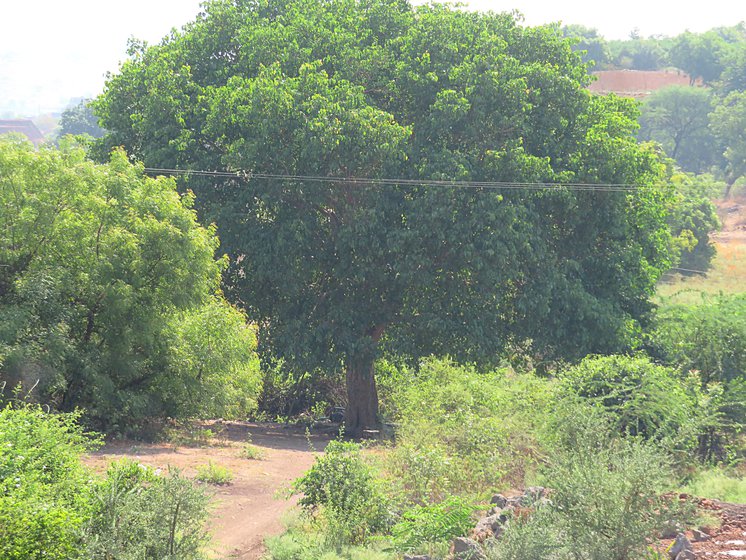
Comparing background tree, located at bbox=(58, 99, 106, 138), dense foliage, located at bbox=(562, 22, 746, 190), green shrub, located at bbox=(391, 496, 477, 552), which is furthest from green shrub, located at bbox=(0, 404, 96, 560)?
background tree, located at bbox=(58, 99, 106, 138)

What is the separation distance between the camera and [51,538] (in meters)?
7.05

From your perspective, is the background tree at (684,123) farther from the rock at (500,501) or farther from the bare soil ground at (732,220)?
the rock at (500,501)

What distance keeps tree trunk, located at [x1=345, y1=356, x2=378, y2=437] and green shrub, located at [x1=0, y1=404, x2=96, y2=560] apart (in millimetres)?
11123

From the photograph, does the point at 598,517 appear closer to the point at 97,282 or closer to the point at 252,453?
the point at 252,453

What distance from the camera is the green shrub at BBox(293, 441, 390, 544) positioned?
965cm

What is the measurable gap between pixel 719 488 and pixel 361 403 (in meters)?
9.93

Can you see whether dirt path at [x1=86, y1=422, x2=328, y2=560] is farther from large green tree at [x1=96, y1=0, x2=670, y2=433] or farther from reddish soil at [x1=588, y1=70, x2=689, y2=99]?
reddish soil at [x1=588, y1=70, x2=689, y2=99]

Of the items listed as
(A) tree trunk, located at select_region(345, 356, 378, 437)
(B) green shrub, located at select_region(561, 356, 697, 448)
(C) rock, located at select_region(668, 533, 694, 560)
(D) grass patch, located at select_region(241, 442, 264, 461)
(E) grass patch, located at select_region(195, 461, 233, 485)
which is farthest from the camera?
(A) tree trunk, located at select_region(345, 356, 378, 437)

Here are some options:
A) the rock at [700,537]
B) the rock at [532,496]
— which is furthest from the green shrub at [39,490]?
the rock at [700,537]

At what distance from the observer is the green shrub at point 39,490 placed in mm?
6865

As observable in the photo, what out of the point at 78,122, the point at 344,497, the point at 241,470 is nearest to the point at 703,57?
the point at 78,122

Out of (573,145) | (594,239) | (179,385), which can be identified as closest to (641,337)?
(594,239)

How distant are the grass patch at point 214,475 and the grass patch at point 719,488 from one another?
613 centimetres

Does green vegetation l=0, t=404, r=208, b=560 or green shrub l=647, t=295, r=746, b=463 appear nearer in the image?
green vegetation l=0, t=404, r=208, b=560
